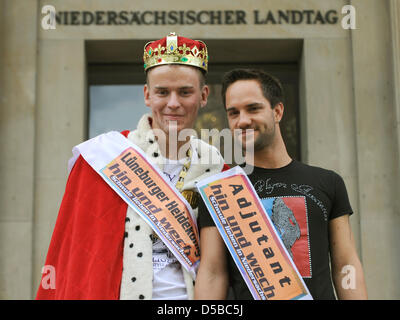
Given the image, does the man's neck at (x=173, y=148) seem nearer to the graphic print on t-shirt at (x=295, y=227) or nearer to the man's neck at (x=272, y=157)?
the man's neck at (x=272, y=157)

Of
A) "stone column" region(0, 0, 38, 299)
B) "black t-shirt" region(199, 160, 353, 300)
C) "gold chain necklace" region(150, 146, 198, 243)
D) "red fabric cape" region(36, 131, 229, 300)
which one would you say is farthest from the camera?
"stone column" region(0, 0, 38, 299)

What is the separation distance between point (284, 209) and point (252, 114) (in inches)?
20.8

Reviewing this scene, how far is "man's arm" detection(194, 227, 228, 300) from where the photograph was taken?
3.20m

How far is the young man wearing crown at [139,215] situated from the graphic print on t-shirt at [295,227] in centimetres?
57

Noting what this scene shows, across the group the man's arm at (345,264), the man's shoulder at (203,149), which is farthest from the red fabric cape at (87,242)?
the man's arm at (345,264)

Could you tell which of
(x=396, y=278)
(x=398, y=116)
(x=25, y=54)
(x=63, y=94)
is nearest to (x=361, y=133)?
(x=398, y=116)

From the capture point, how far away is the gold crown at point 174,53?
3.63 meters

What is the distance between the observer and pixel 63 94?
6.96 meters

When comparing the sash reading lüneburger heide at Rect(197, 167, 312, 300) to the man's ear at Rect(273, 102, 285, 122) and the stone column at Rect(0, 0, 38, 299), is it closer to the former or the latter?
the man's ear at Rect(273, 102, 285, 122)

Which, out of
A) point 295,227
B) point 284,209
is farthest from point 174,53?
point 295,227

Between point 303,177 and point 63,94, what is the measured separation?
430 centimetres

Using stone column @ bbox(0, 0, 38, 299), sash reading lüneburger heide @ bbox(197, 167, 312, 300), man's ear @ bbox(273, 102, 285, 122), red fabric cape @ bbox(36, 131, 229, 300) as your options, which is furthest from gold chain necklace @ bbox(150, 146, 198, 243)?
stone column @ bbox(0, 0, 38, 299)

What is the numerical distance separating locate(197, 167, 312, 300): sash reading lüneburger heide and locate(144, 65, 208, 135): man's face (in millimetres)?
389
